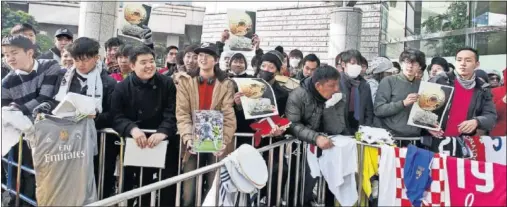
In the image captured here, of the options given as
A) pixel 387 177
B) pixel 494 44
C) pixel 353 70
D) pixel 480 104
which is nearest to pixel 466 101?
pixel 480 104

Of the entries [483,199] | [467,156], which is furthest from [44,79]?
[467,156]

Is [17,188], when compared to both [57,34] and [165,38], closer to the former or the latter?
[57,34]

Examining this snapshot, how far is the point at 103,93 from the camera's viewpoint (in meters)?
3.77

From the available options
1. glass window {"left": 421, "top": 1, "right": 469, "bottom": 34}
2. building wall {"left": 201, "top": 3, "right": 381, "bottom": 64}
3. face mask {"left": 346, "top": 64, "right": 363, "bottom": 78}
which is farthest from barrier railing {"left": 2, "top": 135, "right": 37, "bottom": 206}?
building wall {"left": 201, "top": 3, "right": 381, "bottom": 64}

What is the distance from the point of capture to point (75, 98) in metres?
3.18

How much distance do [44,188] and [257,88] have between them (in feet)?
6.46

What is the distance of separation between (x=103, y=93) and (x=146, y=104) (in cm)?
49

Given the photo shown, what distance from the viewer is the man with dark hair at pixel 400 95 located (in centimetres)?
417

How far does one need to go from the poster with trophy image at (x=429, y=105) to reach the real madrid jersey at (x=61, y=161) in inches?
122

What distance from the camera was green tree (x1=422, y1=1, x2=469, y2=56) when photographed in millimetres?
8970

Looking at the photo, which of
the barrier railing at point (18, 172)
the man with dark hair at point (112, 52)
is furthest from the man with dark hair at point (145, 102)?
the man with dark hair at point (112, 52)

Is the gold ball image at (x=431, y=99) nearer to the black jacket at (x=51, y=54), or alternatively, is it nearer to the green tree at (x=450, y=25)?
the black jacket at (x=51, y=54)

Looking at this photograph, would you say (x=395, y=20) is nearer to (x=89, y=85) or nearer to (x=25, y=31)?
(x=25, y=31)

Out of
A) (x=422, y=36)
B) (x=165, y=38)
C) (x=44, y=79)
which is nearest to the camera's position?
(x=44, y=79)
